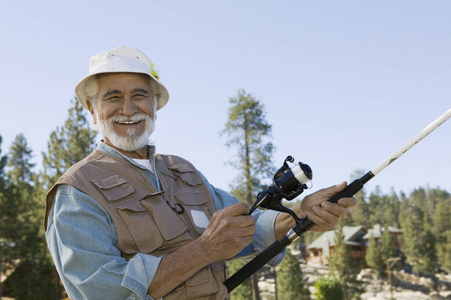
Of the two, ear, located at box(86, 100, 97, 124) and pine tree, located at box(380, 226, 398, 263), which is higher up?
ear, located at box(86, 100, 97, 124)

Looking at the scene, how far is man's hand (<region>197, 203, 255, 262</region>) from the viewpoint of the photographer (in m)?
2.94

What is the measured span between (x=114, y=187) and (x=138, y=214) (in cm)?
26

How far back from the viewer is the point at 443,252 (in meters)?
63.3

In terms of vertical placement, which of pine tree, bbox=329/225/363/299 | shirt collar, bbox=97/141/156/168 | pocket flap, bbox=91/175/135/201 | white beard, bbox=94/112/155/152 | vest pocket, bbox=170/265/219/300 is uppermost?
white beard, bbox=94/112/155/152

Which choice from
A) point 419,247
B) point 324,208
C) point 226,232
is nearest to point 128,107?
point 226,232

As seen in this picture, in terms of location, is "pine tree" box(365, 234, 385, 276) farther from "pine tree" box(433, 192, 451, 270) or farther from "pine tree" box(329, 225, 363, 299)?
"pine tree" box(329, 225, 363, 299)

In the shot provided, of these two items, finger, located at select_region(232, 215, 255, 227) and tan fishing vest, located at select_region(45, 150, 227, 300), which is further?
tan fishing vest, located at select_region(45, 150, 227, 300)

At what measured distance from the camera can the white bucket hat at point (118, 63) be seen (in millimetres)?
3691

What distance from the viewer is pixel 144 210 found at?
3.33 m

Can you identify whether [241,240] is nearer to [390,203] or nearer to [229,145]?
[229,145]

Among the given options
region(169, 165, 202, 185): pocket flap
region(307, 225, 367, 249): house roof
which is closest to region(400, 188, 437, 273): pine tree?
region(307, 225, 367, 249): house roof

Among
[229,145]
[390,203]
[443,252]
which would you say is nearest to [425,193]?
[390,203]

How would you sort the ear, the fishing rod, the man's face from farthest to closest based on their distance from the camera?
the ear < the man's face < the fishing rod

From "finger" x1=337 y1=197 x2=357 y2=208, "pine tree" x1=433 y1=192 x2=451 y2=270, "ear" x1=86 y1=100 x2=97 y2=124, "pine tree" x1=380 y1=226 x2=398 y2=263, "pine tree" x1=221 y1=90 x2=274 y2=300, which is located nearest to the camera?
"finger" x1=337 y1=197 x2=357 y2=208
